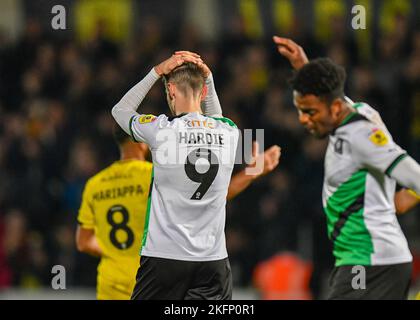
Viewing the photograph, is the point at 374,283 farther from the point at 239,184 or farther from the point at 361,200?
the point at 239,184

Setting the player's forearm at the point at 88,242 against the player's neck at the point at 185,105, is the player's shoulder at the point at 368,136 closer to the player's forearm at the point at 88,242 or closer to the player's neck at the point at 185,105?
the player's neck at the point at 185,105

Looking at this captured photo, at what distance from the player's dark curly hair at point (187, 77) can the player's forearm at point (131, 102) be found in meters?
0.13

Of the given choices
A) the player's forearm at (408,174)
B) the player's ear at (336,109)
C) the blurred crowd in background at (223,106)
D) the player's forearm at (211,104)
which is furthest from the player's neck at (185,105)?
the blurred crowd in background at (223,106)

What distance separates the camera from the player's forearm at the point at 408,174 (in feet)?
14.6

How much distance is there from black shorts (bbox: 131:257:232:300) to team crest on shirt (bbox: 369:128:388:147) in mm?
1004

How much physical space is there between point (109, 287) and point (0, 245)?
13.8 ft

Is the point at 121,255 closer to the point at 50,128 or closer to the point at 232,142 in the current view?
the point at 232,142

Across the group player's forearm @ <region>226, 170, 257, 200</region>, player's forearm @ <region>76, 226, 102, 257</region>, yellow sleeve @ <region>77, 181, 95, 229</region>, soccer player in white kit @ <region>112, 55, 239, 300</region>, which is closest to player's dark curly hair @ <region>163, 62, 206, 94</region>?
soccer player in white kit @ <region>112, 55, 239, 300</region>

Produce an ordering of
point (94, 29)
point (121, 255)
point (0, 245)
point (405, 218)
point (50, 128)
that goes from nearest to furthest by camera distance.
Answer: point (121, 255) → point (405, 218) → point (0, 245) → point (50, 128) → point (94, 29)

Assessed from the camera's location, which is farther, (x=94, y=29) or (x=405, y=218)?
(x=94, y=29)

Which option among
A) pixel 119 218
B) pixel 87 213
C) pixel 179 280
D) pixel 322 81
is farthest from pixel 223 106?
pixel 179 280

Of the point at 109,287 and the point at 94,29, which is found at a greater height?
the point at 94,29

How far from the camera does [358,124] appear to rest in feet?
15.4
